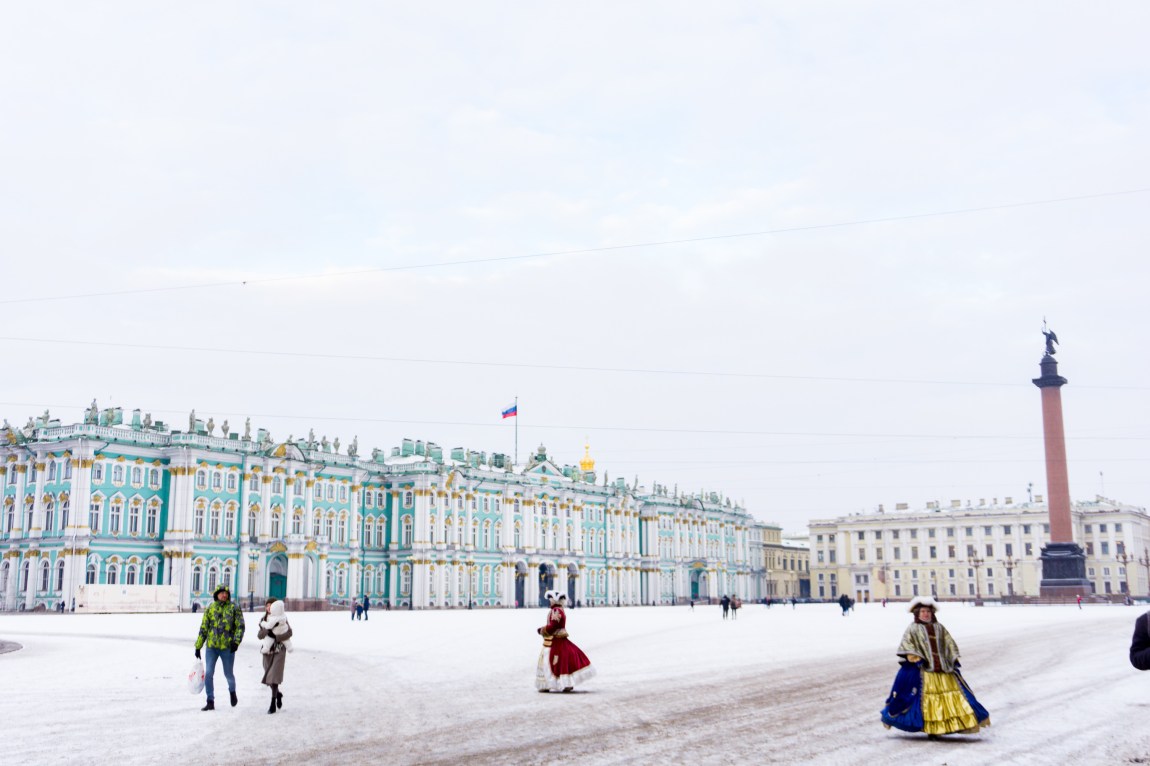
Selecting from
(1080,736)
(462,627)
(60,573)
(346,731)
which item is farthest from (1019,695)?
(60,573)

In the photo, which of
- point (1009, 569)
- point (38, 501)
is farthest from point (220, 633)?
point (1009, 569)

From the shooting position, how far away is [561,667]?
61.6 feet

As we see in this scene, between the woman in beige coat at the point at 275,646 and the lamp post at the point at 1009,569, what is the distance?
420 ft

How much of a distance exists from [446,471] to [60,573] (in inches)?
1295

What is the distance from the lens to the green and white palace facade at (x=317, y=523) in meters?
72.3

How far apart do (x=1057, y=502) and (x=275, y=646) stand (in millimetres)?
68439

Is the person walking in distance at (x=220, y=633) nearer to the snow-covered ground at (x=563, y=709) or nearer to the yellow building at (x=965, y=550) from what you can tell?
the snow-covered ground at (x=563, y=709)

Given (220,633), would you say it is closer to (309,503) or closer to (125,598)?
(125,598)

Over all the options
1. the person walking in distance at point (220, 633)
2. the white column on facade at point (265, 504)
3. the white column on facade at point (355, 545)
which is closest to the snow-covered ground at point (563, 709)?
the person walking in distance at point (220, 633)

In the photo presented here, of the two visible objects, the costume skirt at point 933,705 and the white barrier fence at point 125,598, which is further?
the white barrier fence at point 125,598

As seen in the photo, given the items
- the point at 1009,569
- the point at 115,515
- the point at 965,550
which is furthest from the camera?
the point at 965,550

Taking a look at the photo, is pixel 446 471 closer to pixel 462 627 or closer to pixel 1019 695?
pixel 462 627

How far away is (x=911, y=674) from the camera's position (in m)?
13.7

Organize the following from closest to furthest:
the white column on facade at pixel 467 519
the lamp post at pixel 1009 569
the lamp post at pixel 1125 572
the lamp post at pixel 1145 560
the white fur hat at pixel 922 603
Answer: the white fur hat at pixel 922 603 < the white column on facade at pixel 467 519 < the lamp post at pixel 1125 572 < the lamp post at pixel 1145 560 < the lamp post at pixel 1009 569
